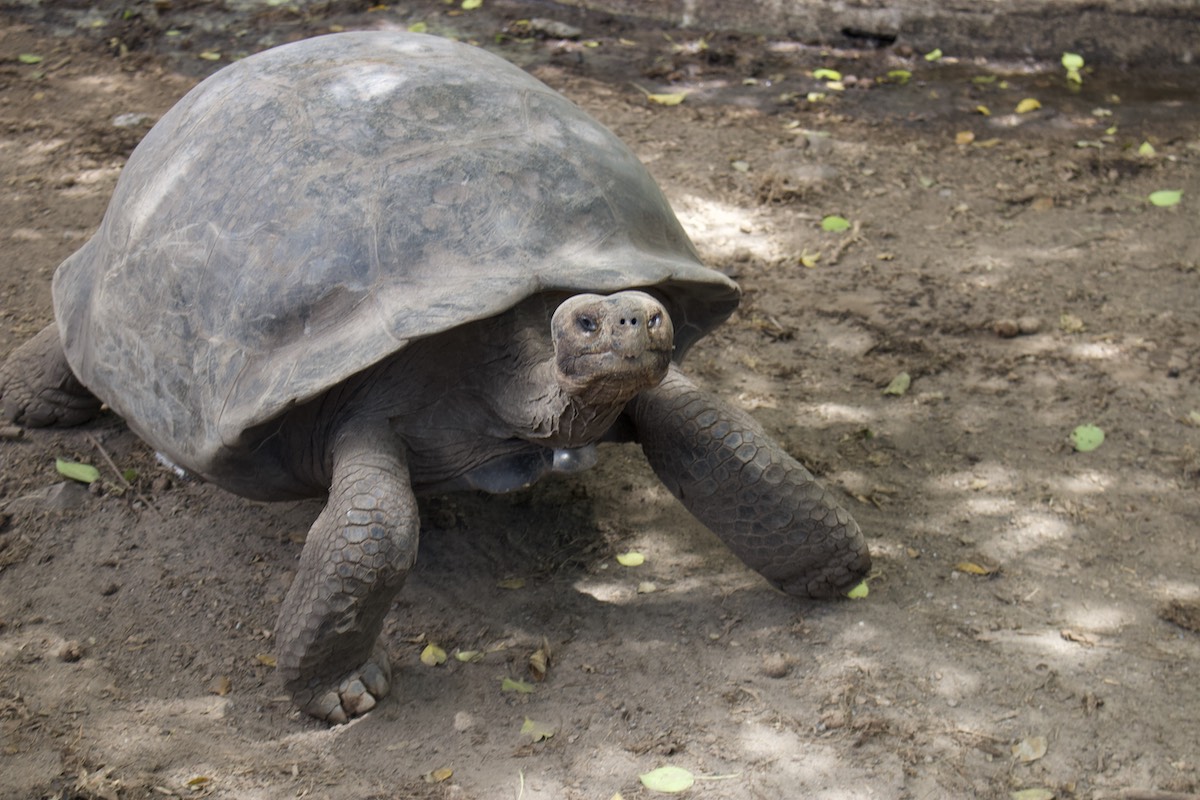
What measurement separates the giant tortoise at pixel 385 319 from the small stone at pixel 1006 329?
1.64 m

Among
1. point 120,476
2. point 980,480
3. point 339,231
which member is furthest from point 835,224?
point 120,476

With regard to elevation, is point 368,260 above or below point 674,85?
above

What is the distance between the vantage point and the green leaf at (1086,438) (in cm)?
389

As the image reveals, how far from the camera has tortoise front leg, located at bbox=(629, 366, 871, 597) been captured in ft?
10.0

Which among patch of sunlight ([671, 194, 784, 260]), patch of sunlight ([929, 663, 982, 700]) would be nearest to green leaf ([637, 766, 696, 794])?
patch of sunlight ([929, 663, 982, 700])

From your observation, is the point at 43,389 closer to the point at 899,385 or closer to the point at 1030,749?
the point at 899,385

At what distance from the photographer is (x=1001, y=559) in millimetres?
3389

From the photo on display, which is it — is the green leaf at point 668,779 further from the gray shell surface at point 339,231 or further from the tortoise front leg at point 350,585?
the gray shell surface at point 339,231

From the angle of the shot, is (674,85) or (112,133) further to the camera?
(674,85)

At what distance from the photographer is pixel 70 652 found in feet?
10.0

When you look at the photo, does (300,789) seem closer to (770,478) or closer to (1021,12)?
(770,478)

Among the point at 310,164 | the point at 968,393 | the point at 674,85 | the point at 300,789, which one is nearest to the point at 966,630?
the point at 968,393

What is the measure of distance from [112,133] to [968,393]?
4.51 meters

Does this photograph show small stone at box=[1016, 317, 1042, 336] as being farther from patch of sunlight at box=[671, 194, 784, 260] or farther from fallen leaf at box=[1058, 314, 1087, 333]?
patch of sunlight at box=[671, 194, 784, 260]
